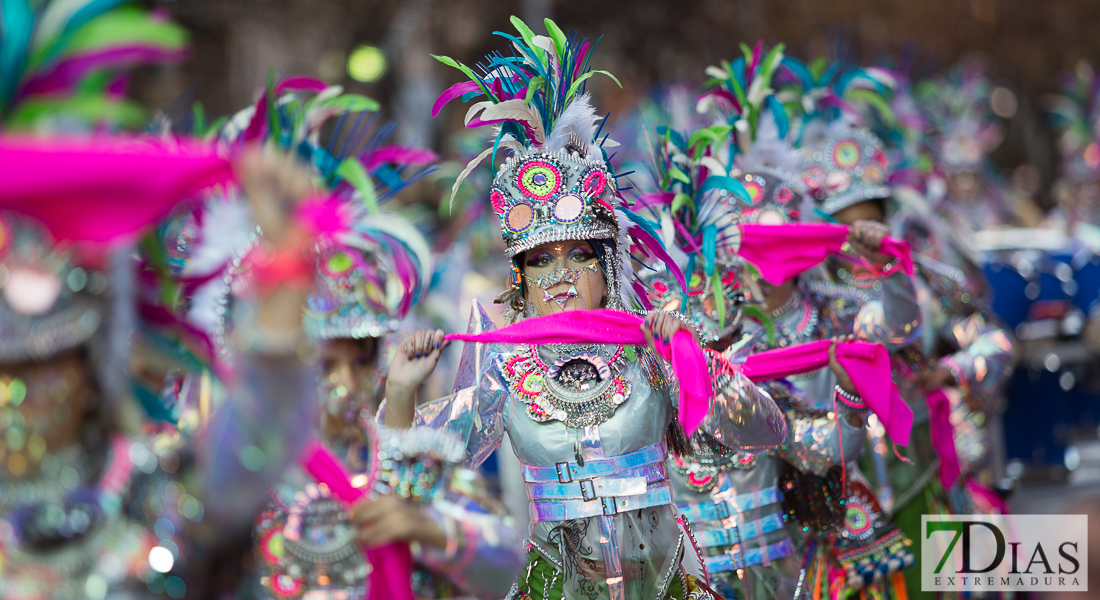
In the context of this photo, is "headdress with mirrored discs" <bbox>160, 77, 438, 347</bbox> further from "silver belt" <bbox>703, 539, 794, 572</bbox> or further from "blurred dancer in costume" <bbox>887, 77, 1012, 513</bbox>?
"blurred dancer in costume" <bbox>887, 77, 1012, 513</bbox>

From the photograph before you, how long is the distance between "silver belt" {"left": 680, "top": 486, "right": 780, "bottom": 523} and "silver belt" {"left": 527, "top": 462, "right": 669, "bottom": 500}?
0.70m

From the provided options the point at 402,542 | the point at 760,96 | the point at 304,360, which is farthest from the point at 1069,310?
the point at 304,360

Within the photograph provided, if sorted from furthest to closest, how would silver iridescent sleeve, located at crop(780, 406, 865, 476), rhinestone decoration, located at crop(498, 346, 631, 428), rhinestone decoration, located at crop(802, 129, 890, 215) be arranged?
rhinestone decoration, located at crop(802, 129, 890, 215), silver iridescent sleeve, located at crop(780, 406, 865, 476), rhinestone decoration, located at crop(498, 346, 631, 428)

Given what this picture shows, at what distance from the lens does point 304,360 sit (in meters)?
2.11

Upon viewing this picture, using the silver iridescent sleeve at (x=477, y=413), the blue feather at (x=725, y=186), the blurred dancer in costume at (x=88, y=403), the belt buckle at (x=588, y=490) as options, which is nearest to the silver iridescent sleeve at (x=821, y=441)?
the blue feather at (x=725, y=186)

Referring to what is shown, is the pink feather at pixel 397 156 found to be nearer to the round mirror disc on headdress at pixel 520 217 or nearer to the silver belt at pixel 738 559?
the round mirror disc on headdress at pixel 520 217

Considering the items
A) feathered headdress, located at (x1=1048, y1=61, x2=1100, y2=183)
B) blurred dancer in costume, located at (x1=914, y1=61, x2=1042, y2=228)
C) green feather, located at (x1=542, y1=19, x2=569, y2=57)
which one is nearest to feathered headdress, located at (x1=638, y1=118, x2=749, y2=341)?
green feather, located at (x1=542, y1=19, x2=569, y2=57)

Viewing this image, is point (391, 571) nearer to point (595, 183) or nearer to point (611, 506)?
point (611, 506)

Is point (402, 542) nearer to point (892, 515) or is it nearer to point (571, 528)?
point (571, 528)

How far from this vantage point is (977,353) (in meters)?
5.85

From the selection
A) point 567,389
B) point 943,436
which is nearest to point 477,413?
point 567,389

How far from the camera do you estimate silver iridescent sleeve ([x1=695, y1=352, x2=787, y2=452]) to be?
3.32 meters

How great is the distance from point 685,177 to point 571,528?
1408mm

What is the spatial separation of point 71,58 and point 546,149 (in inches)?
63.2
